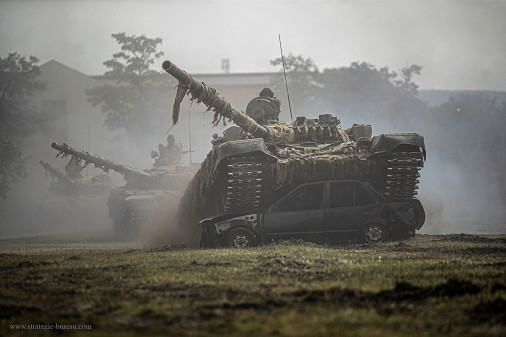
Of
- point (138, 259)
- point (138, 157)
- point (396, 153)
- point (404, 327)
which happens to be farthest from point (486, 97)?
point (404, 327)

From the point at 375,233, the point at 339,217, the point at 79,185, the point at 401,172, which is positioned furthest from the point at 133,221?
the point at 79,185

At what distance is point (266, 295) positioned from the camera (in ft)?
25.2

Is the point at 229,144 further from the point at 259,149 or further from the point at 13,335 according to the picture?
the point at 13,335

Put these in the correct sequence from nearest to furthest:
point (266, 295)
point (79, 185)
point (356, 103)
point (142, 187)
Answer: point (266, 295) < point (142, 187) < point (79, 185) < point (356, 103)

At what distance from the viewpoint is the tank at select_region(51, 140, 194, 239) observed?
23.5 m

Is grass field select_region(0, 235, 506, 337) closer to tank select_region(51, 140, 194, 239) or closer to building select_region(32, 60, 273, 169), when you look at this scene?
tank select_region(51, 140, 194, 239)

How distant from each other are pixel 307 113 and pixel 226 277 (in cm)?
4939

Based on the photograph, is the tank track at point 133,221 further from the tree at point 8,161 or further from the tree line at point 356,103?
the tree line at point 356,103

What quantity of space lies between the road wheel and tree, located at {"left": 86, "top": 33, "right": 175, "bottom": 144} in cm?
4316

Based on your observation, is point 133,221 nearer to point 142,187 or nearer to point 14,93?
point 142,187

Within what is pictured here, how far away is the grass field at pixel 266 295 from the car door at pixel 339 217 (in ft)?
8.99

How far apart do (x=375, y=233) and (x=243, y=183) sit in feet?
8.98

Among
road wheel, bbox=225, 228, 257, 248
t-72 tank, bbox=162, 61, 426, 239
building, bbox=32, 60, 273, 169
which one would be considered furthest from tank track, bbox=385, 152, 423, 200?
building, bbox=32, 60, 273, 169

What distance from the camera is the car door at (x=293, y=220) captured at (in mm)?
14641
